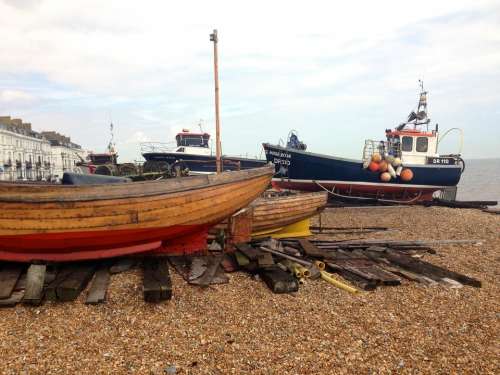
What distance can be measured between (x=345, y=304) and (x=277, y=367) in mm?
2045

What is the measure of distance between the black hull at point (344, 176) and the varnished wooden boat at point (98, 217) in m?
10.4

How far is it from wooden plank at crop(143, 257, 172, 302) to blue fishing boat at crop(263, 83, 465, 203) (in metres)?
10.9

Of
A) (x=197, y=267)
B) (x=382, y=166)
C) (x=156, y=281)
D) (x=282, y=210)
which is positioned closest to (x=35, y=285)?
(x=156, y=281)

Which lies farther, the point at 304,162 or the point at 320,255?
the point at 304,162

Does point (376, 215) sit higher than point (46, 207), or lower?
lower

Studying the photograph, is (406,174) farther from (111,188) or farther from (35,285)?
(35,285)

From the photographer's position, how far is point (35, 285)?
5055 millimetres

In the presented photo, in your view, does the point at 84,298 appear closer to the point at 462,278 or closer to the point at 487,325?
the point at 487,325

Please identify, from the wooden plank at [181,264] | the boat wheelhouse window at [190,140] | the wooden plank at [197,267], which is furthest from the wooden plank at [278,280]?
the boat wheelhouse window at [190,140]

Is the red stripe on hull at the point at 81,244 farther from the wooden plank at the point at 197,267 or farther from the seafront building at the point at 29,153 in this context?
the seafront building at the point at 29,153

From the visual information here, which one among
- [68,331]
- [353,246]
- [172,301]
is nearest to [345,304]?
[172,301]

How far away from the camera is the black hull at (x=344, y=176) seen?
17.2m

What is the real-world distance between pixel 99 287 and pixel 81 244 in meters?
0.99

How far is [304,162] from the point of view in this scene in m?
17.2
